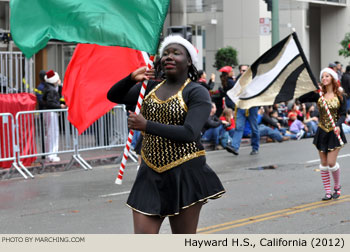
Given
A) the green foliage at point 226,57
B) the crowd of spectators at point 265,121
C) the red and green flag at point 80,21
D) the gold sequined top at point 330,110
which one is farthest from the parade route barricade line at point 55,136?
the green foliage at point 226,57

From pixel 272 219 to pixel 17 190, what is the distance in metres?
4.76

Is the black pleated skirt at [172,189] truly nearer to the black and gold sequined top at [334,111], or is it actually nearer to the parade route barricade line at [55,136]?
the black and gold sequined top at [334,111]

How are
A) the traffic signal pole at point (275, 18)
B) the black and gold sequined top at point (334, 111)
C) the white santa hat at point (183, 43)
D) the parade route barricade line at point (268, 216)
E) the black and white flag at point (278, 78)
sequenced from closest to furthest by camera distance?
the white santa hat at point (183, 43)
the parade route barricade line at point (268, 216)
the black and gold sequined top at point (334, 111)
the black and white flag at point (278, 78)
the traffic signal pole at point (275, 18)

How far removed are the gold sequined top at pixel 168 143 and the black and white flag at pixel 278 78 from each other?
256 inches

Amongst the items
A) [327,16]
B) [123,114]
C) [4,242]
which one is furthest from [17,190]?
[327,16]

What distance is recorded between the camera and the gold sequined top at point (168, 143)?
5.28m

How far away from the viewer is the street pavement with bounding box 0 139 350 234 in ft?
28.5

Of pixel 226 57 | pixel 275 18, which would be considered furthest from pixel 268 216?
pixel 226 57

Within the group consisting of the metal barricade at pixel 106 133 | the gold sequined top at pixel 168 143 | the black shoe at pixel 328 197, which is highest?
the gold sequined top at pixel 168 143

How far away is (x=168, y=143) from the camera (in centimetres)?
530

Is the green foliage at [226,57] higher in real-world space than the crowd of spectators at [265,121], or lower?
higher

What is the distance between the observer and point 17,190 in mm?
12102

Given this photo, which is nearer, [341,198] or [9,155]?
[341,198]

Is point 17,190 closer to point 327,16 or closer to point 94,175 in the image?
point 94,175
